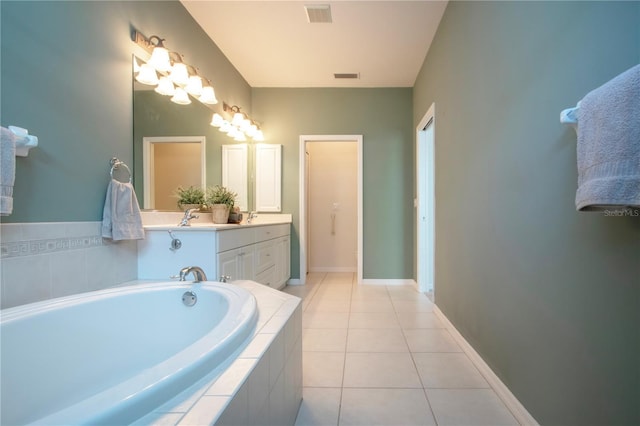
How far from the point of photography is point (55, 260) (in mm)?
1361

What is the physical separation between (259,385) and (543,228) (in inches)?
46.0

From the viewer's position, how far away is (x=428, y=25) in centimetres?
269

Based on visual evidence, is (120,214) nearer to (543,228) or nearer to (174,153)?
(174,153)

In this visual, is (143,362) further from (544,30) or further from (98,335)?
(544,30)

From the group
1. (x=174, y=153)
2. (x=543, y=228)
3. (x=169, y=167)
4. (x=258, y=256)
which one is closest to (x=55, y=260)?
(x=169, y=167)

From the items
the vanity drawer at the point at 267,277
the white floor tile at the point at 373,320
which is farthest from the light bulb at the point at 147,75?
the white floor tile at the point at 373,320

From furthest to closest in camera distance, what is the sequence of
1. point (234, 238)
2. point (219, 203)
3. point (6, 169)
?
point (219, 203)
point (234, 238)
point (6, 169)

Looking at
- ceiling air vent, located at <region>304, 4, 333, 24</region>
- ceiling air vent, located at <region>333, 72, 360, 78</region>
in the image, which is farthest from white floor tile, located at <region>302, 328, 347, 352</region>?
ceiling air vent, located at <region>333, 72, 360, 78</region>

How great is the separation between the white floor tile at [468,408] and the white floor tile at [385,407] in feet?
0.18

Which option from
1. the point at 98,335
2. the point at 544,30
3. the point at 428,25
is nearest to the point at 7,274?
the point at 98,335

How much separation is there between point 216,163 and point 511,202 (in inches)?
99.7

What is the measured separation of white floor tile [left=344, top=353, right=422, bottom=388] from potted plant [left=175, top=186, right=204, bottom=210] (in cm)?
167

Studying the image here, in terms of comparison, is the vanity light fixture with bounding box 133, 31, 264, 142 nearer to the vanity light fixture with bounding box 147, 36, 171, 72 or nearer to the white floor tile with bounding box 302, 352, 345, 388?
the vanity light fixture with bounding box 147, 36, 171, 72

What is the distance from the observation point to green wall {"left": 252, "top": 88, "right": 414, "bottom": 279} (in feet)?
12.9
